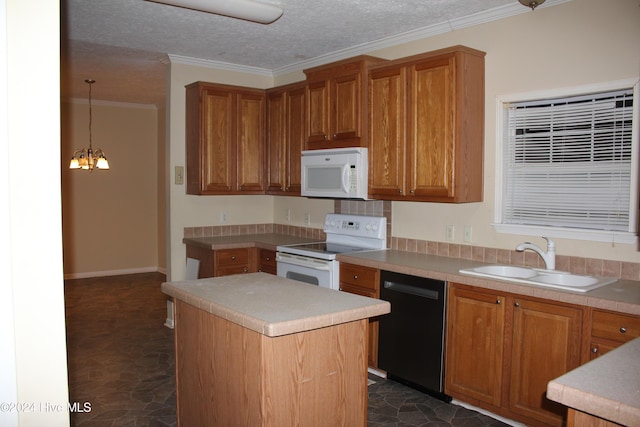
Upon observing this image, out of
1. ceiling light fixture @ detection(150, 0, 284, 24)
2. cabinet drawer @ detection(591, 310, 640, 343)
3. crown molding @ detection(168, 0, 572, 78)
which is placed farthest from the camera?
crown molding @ detection(168, 0, 572, 78)

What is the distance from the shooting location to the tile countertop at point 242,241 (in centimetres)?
477

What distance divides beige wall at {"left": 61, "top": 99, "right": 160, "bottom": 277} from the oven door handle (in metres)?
4.33

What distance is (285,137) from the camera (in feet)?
16.6

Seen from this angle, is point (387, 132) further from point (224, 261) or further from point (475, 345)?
point (224, 261)

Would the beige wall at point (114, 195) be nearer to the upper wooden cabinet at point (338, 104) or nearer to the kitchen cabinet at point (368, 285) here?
the upper wooden cabinet at point (338, 104)

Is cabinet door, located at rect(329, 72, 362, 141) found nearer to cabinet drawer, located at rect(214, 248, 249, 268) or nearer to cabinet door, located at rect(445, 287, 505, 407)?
cabinet drawer, located at rect(214, 248, 249, 268)

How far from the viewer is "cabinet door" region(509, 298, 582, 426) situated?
8.78 feet

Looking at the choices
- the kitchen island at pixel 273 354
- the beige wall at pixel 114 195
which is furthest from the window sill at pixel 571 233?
the beige wall at pixel 114 195

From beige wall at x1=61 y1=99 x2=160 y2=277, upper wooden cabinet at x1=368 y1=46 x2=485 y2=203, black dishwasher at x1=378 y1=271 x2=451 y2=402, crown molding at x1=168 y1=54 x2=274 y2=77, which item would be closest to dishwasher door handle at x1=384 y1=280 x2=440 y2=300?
black dishwasher at x1=378 y1=271 x2=451 y2=402

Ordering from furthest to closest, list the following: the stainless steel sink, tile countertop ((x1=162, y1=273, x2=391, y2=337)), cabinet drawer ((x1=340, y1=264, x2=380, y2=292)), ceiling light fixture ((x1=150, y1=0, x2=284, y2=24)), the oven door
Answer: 1. the oven door
2. cabinet drawer ((x1=340, y1=264, x2=380, y2=292))
3. ceiling light fixture ((x1=150, y1=0, x2=284, y2=24))
4. the stainless steel sink
5. tile countertop ((x1=162, y1=273, x2=391, y2=337))

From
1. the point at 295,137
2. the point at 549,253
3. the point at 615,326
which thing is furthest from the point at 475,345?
the point at 295,137

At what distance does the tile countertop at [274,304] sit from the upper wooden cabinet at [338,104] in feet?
5.64

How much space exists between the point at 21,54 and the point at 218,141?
152 inches

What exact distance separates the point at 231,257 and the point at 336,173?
4.42 ft
